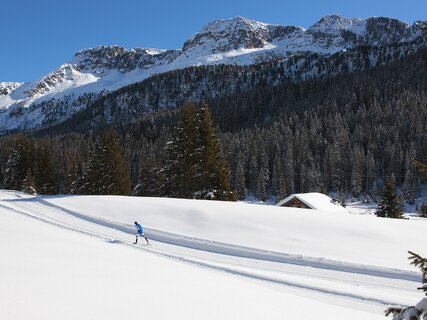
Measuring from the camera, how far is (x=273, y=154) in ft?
424

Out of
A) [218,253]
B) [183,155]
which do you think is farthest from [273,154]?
[218,253]

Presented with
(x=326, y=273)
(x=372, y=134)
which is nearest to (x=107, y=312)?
(x=326, y=273)

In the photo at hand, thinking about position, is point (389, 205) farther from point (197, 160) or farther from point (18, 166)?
point (18, 166)

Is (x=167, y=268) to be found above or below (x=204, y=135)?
below

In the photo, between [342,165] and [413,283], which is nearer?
[413,283]

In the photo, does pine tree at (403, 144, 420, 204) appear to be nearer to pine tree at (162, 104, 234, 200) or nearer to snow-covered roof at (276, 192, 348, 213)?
snow-covered roof at (276, 192, 348, 213)

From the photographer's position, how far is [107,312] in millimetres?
7965

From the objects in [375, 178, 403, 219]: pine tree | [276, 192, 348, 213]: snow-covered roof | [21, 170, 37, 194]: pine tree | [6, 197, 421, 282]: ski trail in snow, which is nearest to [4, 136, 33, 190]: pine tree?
[21, 170, 37, 194]: pine tree

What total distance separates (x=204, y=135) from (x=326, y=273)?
23.6 metres

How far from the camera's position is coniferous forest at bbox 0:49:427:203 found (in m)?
41.4

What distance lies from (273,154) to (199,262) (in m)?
113

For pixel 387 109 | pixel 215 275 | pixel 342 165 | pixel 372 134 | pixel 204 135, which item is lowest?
pixel 215 275

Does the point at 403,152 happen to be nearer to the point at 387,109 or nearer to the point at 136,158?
the point at 387,109

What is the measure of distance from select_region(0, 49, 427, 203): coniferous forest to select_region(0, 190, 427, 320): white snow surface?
34.8ft
